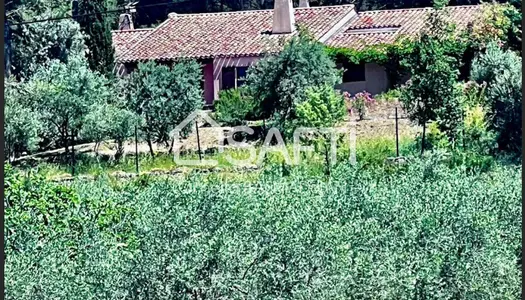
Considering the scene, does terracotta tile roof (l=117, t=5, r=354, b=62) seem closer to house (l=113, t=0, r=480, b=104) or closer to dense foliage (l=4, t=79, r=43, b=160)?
house (l=113, t=0, r=480, b=104)

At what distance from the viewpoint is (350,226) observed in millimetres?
8523

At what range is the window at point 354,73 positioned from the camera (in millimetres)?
27953

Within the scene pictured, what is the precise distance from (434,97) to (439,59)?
0.71 metres

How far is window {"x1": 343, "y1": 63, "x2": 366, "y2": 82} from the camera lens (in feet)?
91.7

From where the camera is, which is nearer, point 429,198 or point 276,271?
point 276,271

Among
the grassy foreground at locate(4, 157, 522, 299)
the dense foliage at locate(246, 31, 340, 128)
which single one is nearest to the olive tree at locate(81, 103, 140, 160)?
the dense foliage at locate(246, 31, 340, 128)

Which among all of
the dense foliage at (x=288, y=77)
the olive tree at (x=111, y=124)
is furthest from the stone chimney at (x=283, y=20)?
the olive tree at (x=111, y=124)

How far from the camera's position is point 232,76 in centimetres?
2891

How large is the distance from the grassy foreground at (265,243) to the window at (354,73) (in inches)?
689

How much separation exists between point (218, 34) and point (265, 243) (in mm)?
23144

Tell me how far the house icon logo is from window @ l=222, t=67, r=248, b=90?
366cm

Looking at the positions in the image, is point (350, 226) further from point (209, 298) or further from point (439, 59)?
point (439, 59)

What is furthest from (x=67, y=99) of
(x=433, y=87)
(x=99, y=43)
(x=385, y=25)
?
(x=385, y=25)

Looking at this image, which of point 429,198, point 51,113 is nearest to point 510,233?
point 429,198
